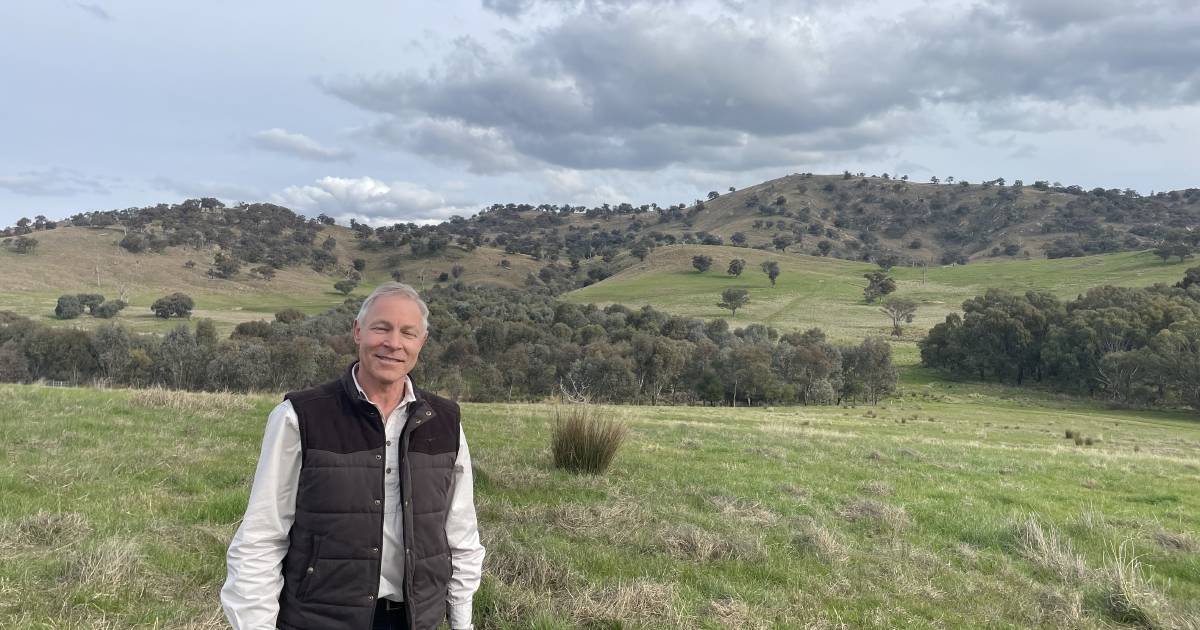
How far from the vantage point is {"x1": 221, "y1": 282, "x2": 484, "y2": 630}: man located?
265 cm

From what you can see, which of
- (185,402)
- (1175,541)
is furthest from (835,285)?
(185,402)

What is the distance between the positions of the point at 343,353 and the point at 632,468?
5042cm

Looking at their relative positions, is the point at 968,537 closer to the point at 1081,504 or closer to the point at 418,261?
the point at 1081,504

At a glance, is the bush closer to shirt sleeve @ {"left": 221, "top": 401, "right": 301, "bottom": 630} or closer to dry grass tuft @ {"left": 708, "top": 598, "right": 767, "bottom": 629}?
dry grass tuft @ {"left": 708, "top": 598, "right": 767, "bottom": 629}

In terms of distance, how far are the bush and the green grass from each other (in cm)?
7195

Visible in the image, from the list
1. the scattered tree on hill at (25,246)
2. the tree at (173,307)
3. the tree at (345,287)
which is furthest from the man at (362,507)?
the scattered tree on hill at (25,246)

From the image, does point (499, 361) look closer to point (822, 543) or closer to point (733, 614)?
point (822, 543)

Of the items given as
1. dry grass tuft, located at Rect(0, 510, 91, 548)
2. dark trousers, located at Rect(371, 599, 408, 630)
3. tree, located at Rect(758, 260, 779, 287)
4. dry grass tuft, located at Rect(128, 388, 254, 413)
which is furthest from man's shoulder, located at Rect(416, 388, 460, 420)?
tree, located at Rect(758, 260, 779, 287)

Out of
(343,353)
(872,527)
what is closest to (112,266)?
(343,353)

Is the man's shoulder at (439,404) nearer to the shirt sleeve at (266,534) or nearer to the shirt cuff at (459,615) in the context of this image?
the shirt sleeve at (266,534)

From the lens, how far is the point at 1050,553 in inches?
258

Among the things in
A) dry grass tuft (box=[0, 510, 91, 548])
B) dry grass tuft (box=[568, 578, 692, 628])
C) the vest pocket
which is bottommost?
dry grass tuft (box=[568, 578, 692, 628])

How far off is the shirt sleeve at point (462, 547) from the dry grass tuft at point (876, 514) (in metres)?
6.15

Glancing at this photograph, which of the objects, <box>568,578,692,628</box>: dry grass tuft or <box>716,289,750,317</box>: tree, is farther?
<box>716,289,750,317</box>: tree
